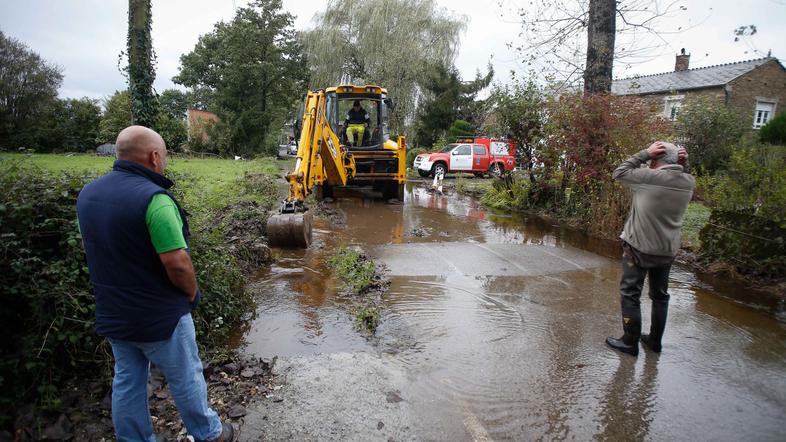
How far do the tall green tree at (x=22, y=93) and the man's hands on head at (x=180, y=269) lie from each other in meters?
32.1

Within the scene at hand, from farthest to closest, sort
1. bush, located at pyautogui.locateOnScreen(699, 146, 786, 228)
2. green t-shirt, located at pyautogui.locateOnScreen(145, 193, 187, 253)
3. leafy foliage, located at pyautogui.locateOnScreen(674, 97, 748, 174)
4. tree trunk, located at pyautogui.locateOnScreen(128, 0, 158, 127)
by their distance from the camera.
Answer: leafy foliage, located at pyautogui.locateOnScreen(674, 97, 748, 174) → bush, located at pyautogui.locateOnScreen(699, 146, 786, 228) → tree trunk, located at pyautogui.locateOnScreen(128, 0, 158, 127) → green t-shirt, located at pyautogui.locateOnScreen(145, 193, 187, 253)

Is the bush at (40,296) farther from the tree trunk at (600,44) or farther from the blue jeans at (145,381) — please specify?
the tree trunk at (600,44)

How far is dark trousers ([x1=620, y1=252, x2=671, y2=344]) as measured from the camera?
4.14 m

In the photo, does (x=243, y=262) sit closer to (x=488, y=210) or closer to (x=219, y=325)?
(x=219, y=325)

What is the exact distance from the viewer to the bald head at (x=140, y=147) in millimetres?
2330

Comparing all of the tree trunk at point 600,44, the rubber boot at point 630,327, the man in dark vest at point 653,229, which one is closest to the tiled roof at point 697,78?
the tree trunk at point 600,44

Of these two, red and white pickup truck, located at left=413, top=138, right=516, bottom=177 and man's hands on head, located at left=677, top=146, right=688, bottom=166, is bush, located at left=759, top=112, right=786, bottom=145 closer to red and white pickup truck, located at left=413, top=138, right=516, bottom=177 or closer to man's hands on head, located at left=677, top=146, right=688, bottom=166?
red and white pickup truck, located at left=413, top=138, right=516, bottom=177

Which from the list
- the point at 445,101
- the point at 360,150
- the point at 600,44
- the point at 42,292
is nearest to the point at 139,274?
the point at 42,292

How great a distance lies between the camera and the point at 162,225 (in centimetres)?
221

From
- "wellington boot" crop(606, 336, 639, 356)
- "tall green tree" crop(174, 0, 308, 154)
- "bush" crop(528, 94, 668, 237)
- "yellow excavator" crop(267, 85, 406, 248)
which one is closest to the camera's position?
"wellington boot" crop(606, 336, 639, 356)

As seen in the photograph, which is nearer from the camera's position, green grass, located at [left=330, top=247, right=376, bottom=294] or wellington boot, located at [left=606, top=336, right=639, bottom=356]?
wellington boot, located at [left=606, top=336, right=639, bottom=356]

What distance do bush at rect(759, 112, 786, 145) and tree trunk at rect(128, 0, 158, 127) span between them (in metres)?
20.8

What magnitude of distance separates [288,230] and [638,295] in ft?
16.2

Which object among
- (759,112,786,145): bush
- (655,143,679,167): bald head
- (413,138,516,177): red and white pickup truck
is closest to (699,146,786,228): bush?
(655,143,679,167): bald head
